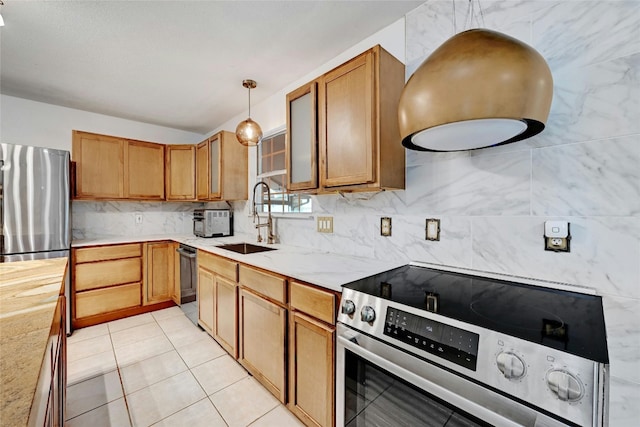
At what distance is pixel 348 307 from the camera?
1161 millimetres

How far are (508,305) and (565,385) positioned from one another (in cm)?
37

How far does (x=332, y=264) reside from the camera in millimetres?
1731

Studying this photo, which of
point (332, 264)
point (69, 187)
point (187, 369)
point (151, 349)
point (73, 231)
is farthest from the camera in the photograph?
point (73, 231)

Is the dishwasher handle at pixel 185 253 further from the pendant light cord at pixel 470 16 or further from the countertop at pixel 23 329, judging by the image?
the pendant light cord at pixel 470 16

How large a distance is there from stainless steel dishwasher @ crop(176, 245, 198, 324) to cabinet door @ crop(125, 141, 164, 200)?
1019 millimetres

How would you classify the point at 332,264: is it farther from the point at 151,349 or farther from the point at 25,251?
the point at 25,251

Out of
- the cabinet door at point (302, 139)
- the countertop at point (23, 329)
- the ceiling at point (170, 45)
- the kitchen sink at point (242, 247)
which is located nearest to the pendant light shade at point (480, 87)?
the cabinet door at point (302, 139)

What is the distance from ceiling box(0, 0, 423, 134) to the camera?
1669 mm

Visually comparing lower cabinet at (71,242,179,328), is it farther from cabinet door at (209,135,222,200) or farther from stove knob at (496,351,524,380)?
stove knob at (496,351,524,380)

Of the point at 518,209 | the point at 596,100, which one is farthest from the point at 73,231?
the point at 596,100

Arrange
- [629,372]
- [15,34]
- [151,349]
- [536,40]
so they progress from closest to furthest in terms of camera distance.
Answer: [629,372], [536,40], [15,34], [151,349]

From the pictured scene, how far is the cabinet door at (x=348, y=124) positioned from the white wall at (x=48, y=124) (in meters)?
3.24

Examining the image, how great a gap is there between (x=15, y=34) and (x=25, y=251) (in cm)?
178

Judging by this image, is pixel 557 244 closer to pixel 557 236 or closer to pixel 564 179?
pixel 557 236
